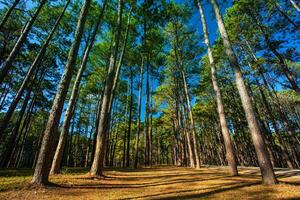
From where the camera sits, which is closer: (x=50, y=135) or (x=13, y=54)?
(x=50, y=135)

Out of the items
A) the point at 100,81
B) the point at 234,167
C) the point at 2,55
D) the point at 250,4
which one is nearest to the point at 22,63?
the point at 2,55

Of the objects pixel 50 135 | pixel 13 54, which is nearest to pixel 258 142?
pixel 50 135

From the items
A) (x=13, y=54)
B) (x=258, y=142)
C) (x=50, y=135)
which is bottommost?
(x=258, y=142)

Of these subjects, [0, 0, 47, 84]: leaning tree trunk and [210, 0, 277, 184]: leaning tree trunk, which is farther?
[0, 0, 47, 84]: leaning tree trunk

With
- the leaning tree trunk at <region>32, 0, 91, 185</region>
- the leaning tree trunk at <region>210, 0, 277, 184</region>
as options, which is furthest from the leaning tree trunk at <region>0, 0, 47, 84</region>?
the leaning tree trunk at <region>210, 0, 277, 184</region>

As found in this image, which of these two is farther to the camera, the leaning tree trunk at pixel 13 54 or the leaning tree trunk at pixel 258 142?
the leaning tree trunk at pixel 13 54

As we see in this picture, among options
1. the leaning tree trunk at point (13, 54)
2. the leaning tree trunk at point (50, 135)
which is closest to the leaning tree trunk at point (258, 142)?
the leaning tree trunk at point (50, 135)

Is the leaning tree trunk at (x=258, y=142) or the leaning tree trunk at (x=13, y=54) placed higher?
the leaning tree trunk at (x=13, y=54)

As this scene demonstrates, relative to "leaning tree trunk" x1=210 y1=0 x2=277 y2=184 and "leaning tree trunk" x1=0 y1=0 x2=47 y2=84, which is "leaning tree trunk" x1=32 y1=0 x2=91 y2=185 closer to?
"leaning tree trunk" x1=0 y1=0 x2=47 y2=84

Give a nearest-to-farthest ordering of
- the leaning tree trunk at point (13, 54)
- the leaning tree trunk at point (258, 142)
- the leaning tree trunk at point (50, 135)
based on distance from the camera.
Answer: the leaning tree trunk at point (50, 135)
the leaning tree trunk at point (258, 142)
the leaning tree trunk at point (13, 54)

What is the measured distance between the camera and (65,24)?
1462 cm

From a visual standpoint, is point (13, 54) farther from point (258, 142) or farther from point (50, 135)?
point (258, 142)

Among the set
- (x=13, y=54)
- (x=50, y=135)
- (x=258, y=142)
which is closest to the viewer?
(x=50, y=135)

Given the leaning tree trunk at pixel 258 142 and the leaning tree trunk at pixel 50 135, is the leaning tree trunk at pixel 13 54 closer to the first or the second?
the leaning tree trunk at pixel 50 135
